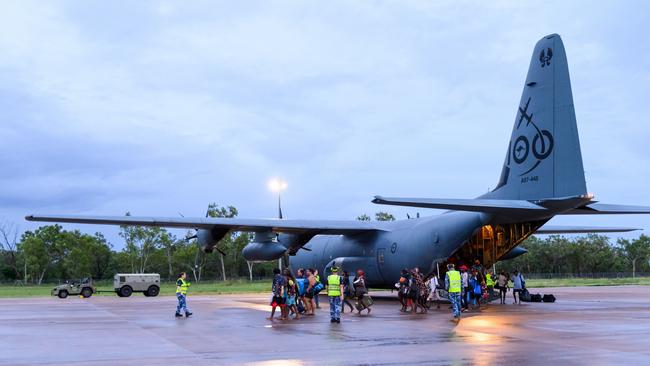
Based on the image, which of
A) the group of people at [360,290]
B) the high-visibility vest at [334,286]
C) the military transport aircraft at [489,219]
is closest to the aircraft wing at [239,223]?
the military transport aircraft at [489,219]

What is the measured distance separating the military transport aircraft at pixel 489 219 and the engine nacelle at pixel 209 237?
50mm

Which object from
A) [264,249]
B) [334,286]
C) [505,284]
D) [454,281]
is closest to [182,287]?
[334,286]

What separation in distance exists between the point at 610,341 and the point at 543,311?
9141mm

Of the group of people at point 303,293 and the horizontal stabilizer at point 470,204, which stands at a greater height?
the horizontal stabilizer at point 470,204

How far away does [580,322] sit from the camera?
57.2 ft

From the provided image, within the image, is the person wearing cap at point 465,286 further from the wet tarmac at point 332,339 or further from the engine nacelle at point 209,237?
the engine nacelle at point 209,237

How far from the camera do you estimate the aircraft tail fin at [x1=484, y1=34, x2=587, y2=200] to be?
71.0 feet

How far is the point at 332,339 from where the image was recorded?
46.2ft

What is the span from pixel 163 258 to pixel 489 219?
73435 millimetres

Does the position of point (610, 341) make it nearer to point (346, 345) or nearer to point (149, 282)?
point (346, 345)

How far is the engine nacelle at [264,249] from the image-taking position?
3191 centimetres

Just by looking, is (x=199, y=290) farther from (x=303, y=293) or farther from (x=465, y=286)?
(x=465, y=286)

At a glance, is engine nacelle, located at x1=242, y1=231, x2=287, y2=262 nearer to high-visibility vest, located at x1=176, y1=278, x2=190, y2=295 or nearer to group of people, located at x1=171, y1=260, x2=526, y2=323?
group of people, located at x1=171, y1=260, x2=526, y2=323

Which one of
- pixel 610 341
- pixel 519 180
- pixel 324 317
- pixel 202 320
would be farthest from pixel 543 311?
pixel 202 320
